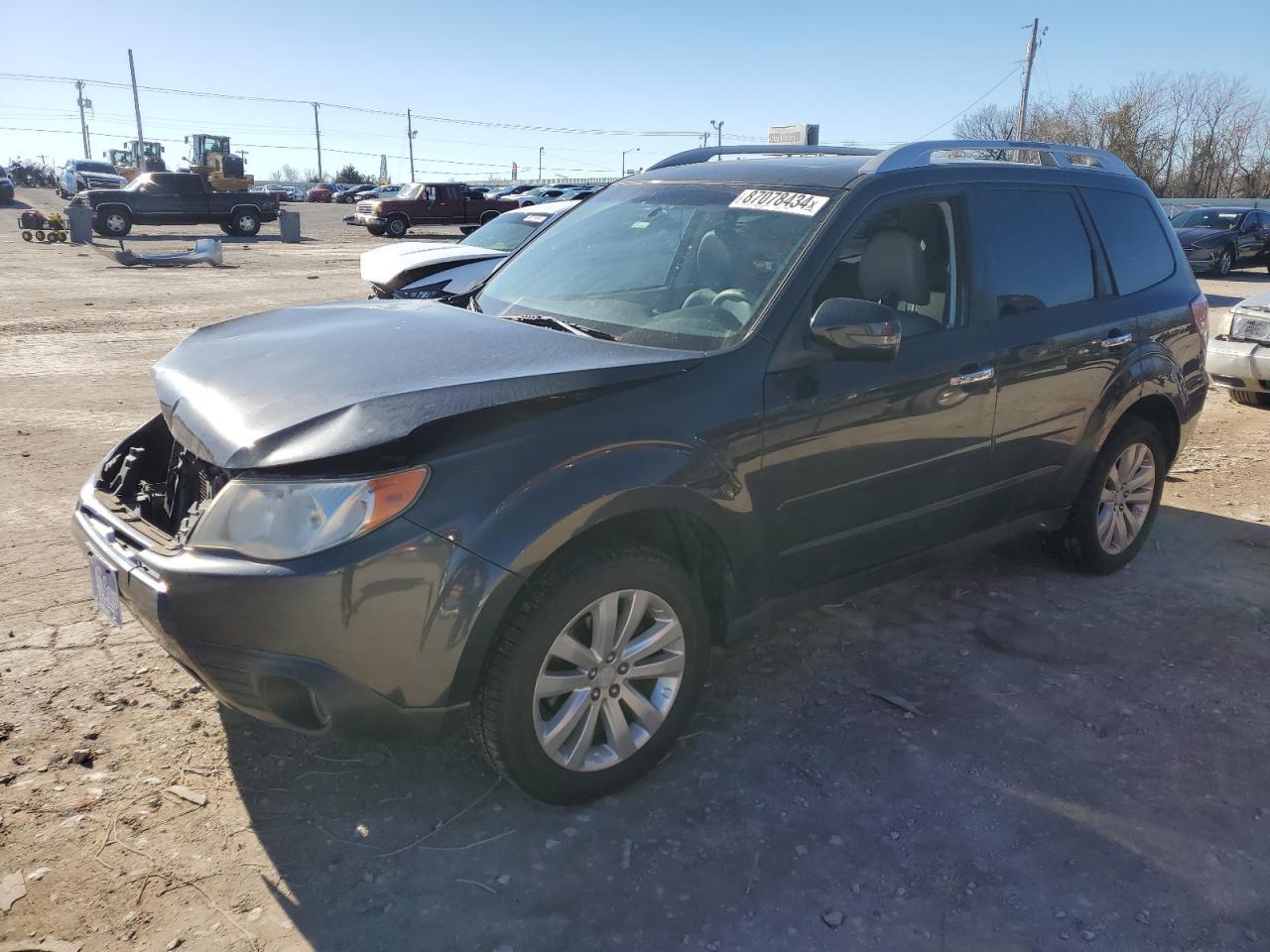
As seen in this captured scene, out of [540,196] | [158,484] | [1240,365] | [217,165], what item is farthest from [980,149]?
[217,165]

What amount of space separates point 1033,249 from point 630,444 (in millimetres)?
2246

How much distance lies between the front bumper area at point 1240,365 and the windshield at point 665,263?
6320mm

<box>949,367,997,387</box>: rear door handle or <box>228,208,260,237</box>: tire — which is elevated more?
<box>228,208,260,237</box>: tire

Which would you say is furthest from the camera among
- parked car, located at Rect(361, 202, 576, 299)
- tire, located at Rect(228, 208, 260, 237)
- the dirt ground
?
tire, located at Rect(228, 208, 260, 237)

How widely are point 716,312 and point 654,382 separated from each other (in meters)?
0.51

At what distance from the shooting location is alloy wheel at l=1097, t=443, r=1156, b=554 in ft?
15.3

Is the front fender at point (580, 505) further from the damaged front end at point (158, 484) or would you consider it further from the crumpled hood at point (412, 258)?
the crumpled hood at point (412, 258)

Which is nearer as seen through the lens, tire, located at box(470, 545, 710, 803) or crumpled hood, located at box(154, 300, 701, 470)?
crumpled hood, located at box(154, 300, 701, 470)

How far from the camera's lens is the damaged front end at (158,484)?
9.16 feet

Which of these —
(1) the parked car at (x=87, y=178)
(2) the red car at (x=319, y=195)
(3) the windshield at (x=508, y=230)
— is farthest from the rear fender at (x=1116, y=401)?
(2) the red car at (x=319, y=195)

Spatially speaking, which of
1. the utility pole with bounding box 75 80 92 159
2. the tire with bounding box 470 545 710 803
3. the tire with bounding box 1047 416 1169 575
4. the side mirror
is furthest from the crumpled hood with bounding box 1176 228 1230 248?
the utility pole with bounding box 75 80 92 159

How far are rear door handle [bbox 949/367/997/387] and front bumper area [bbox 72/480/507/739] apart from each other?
1975mm

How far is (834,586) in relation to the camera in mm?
3525

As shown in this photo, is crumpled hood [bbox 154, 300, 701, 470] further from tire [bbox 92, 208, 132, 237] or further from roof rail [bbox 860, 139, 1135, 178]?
tire [bbox 92, 208, 132, 237]
